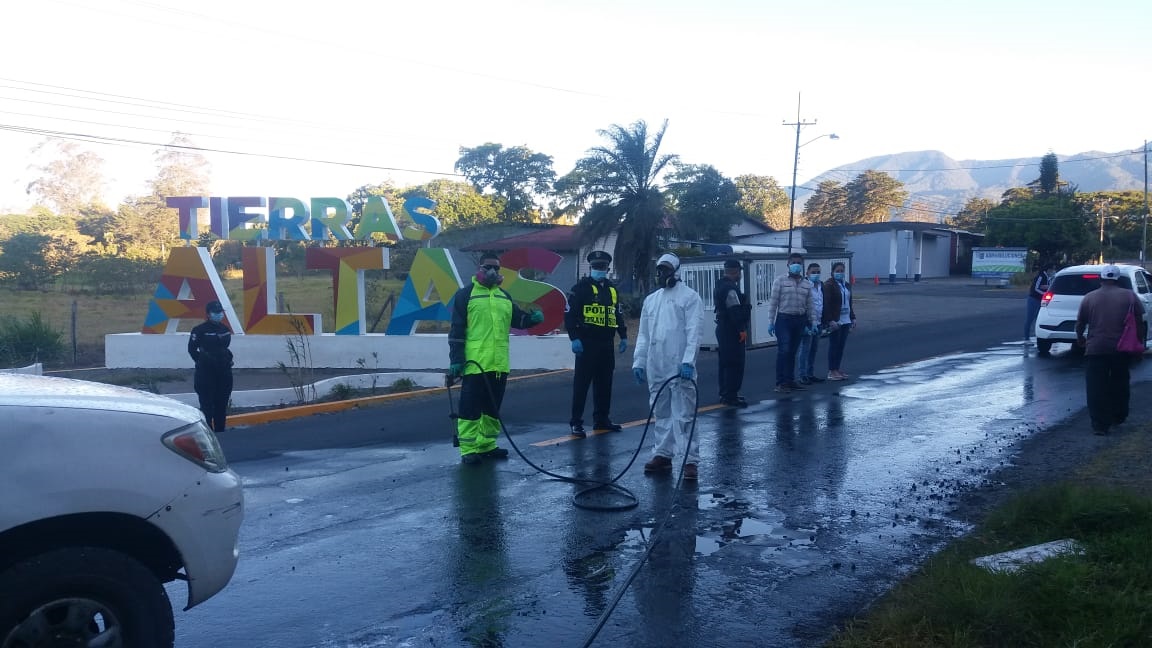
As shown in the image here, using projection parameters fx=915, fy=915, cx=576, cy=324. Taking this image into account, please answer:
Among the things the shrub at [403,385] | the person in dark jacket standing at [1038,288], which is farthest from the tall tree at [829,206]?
the shrub at [403,385]

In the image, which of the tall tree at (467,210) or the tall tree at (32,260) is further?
the tall tree at (467,210)

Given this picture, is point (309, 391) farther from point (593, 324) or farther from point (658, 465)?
point (658, 465)

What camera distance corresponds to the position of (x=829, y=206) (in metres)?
84.6

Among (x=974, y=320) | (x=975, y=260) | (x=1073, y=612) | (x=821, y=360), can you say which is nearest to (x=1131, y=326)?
(x=1073, y=612)

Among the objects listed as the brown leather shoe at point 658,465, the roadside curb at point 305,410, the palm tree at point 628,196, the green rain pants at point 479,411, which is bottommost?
the roadside curb at point 305,410

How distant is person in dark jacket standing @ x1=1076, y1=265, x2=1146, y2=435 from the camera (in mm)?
9023

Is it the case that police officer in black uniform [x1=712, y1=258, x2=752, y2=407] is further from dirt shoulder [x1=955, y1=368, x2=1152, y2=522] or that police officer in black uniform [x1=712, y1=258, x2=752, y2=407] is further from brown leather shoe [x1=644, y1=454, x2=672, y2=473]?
brown leather shoe [x1=644, y1=454, x2=672, y2=473]

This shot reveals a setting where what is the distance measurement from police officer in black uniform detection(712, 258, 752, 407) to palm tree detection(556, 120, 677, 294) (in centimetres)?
1750

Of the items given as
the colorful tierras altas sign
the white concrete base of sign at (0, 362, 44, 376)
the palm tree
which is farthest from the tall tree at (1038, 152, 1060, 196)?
the white concrete base of sign at (0, 362, 44, 376)

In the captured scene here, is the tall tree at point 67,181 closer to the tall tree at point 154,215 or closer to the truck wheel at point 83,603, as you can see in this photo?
the tall tree at point 154,215

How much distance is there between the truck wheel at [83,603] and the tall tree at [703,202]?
88.0ft

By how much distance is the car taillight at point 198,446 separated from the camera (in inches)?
145

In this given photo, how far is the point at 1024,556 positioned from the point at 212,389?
894 centimetres

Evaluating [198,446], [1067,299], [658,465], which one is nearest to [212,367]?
[658,465]
